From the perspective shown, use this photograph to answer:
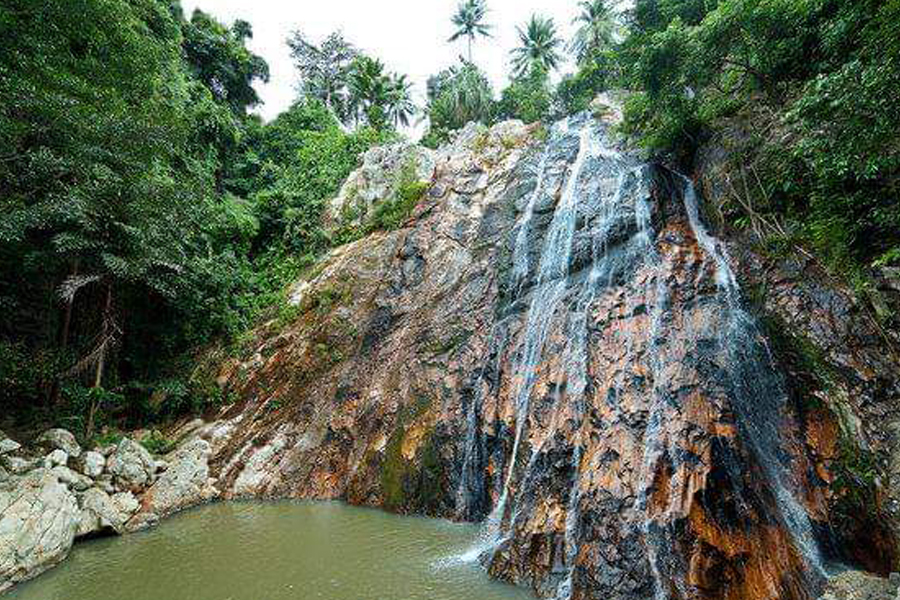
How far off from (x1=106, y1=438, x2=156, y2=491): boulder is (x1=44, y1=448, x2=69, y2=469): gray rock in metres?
0.96

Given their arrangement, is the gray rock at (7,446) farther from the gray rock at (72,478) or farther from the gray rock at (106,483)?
the gray rock at (106,483)

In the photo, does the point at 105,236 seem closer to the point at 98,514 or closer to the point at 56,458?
the point at 56,458

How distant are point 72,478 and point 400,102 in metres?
26.5

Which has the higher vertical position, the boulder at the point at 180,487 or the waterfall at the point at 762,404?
the waterfall at the point at 762,404

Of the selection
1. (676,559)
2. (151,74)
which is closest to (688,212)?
(676,559)

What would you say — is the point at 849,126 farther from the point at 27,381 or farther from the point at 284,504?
the point at 27,381

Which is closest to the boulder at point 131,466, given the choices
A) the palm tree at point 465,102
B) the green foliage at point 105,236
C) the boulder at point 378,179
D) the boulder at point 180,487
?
the boulder at point 180,487

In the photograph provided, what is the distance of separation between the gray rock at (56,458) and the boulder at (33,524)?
0.62m

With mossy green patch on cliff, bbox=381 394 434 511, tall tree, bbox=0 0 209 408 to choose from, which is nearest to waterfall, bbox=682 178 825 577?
mossy green patch on cliff, bbox=381 394 434 511

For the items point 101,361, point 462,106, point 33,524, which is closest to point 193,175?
point 101,361

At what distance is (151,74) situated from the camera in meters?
13.4

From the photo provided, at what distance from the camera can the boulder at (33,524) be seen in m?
6.92

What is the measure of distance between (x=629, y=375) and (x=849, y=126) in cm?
400

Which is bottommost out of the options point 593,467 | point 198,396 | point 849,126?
point 593,467
